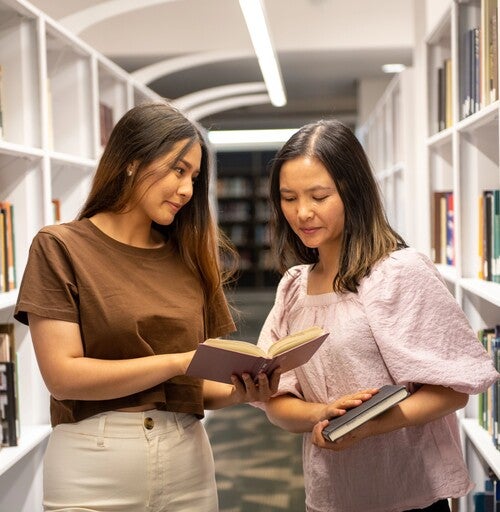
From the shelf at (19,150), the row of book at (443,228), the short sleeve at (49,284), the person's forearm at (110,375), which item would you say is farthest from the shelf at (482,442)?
the shelf at (19,150)

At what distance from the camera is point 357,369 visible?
1.80 metres

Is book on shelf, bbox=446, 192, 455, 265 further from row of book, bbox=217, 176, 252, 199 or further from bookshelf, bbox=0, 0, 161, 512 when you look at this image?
row of book, bbox=217, 176, 252, 199

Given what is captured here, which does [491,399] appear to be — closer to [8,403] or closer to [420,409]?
[420,409]

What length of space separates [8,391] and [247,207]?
44.6 ft

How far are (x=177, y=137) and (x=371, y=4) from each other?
6.76 meters

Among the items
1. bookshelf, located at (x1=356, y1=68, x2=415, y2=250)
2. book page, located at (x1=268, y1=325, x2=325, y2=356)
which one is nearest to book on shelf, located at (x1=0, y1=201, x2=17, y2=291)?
book page, located at (x1=268, y1=325, x2=325, y2=356)

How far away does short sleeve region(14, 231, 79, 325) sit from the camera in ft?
5.88

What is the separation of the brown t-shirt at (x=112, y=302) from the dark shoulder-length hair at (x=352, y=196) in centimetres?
38

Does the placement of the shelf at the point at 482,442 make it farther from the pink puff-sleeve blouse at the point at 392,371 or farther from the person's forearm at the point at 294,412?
the person's forearm at the point at 294,412

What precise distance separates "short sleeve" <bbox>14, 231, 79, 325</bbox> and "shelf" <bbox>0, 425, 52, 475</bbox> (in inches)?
38.0

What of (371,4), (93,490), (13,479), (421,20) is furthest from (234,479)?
(371,4)

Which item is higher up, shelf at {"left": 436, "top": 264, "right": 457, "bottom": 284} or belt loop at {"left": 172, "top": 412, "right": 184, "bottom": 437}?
shelf at {"left": 436, "top": 264, "right": 457, "bottom": 284}

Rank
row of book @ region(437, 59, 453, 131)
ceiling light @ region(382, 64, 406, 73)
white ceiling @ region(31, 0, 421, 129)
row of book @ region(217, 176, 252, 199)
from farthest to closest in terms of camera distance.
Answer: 1. row of book @ region(217, 176, 252, 199)
2. ceiling light @ region(382, 64, 406, 73)
3. white ceiling @ region(31, 0, 421, 129)
4. row of book @ region(437, 59, 453, 131)

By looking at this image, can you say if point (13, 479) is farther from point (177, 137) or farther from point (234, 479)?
point (234, 479)
